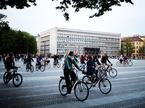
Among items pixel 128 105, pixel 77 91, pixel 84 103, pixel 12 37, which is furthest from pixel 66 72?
pixel 12 37

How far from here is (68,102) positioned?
9.42m

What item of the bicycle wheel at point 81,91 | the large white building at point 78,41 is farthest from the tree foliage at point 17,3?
the large white building at point 78,41

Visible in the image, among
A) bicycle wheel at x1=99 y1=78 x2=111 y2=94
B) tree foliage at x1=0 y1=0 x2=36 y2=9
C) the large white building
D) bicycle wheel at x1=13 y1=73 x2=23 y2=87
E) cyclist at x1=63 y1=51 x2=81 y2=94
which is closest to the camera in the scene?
cyclist at x1=63 y1=51 x2=81 y2=94

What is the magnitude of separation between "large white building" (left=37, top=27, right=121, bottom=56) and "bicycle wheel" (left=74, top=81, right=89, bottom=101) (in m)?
143

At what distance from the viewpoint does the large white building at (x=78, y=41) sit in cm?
16425

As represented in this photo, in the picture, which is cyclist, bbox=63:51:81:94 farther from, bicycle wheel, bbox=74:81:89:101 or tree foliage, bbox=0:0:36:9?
tree foliage, bbox=0:0:36:9

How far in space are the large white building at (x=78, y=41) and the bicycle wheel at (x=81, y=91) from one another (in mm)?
143111

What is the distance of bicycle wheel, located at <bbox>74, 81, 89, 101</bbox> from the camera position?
32.0 feet

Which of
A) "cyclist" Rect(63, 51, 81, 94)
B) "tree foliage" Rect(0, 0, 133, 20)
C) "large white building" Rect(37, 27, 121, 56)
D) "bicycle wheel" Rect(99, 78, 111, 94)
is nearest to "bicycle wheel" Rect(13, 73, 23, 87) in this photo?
"tree foliage" Rect(0, 0, 133, 20)

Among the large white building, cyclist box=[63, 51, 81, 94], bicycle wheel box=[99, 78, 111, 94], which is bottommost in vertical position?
bicycle wheel box=[99, 78, 111, 94]

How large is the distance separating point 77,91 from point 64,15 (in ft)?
13.9

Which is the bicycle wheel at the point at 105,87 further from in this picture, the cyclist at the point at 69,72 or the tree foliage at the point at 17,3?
the tree foliage at the point at 17,3

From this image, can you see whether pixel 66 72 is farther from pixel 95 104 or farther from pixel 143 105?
pixel 143 105

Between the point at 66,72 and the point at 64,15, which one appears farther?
the point at 64,15
